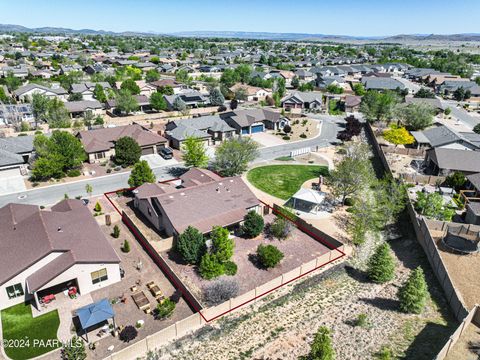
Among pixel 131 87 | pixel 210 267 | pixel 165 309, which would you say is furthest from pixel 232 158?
pixel 131 87

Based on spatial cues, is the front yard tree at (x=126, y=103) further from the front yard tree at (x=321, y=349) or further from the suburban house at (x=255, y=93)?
the front yard tree at (x=321, y=349)

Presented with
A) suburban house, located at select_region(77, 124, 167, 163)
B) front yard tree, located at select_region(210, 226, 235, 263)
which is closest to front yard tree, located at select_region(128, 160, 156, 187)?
suburban house, located at select_region(77, 124, 167, 163)

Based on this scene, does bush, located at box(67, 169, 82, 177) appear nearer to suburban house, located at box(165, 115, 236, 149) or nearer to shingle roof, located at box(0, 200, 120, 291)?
shingle roof, located at box(0, 200, 120, 291)

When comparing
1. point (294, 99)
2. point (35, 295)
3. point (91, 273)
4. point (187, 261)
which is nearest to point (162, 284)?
point (187, 261)

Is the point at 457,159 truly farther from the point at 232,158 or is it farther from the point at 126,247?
the point at 126,247

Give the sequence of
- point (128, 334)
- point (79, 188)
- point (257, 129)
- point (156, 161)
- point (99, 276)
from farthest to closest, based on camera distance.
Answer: point (257, 129)
point (156, 161)
point (79, 188)
point (99, 276)
point (128, 334)

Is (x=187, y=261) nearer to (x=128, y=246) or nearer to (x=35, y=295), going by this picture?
(x=128, y=246)
